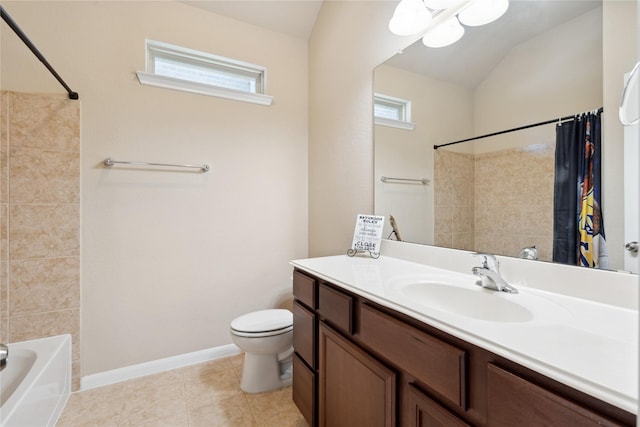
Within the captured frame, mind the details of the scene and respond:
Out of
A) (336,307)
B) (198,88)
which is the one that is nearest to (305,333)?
(336,307)

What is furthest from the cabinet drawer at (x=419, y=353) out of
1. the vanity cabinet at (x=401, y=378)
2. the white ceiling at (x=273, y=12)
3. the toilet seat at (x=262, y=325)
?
the white ceiling at (x=273, y=12)

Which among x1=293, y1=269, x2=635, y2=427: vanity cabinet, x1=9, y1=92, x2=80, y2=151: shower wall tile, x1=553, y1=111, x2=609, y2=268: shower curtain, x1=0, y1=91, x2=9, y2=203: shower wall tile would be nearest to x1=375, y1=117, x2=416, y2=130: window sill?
A: x1=553, y1=111, x2=609, y2=268: shower curtain

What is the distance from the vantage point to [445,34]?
1301 mm

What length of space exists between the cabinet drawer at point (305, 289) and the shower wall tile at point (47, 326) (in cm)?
143

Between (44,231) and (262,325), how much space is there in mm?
1395

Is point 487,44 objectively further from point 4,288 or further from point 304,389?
point 4,288

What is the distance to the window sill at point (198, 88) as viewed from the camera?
6.12ft

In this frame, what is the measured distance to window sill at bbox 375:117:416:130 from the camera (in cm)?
149

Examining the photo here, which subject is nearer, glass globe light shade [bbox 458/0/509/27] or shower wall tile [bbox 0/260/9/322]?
glass globe light shade [bbox 458/0/509/27]

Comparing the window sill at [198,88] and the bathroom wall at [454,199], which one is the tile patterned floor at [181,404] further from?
the window sill at [198,88]

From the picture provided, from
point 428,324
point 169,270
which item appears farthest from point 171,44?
point 428,324

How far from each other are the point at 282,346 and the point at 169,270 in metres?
0.97

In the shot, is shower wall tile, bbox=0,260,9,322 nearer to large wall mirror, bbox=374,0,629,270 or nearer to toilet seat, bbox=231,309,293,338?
toilet seat, bbox=231,309,293,338

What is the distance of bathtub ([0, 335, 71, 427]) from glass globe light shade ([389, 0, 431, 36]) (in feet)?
7.61
